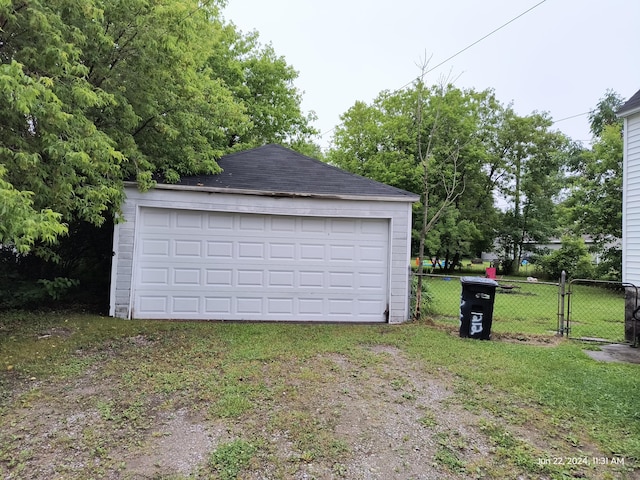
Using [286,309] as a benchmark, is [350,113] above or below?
above

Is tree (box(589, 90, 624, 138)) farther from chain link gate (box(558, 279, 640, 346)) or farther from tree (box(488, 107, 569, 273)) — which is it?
chain link gate (box(558, 279, 640, 346))

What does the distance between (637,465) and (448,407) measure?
129 cm

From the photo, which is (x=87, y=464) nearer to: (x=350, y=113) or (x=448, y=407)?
(x=448, y=407)

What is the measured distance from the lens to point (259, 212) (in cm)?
665

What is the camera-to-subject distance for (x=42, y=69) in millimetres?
4238

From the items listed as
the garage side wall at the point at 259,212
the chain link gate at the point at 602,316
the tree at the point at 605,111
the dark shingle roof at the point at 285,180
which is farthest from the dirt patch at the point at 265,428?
the tree at the point at 605,111

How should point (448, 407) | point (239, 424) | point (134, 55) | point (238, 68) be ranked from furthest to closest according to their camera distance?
point (238, 68) < point (134, 55) < point (448, 407) < point (239, 424)

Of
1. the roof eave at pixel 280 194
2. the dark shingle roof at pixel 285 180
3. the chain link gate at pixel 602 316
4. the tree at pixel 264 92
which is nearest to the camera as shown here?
the chain link gate at pixel 602 316

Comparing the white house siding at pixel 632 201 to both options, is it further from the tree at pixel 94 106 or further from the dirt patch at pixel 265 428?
the tree at pixel 94 106

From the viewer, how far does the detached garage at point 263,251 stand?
6.45 meters

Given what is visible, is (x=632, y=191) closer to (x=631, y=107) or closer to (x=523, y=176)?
(x=631, y=107)

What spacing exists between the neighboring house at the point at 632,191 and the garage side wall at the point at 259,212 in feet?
14.9

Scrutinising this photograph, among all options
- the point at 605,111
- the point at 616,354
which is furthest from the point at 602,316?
the point at 605,111

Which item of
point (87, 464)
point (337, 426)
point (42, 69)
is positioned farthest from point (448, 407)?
point (42, 69)
